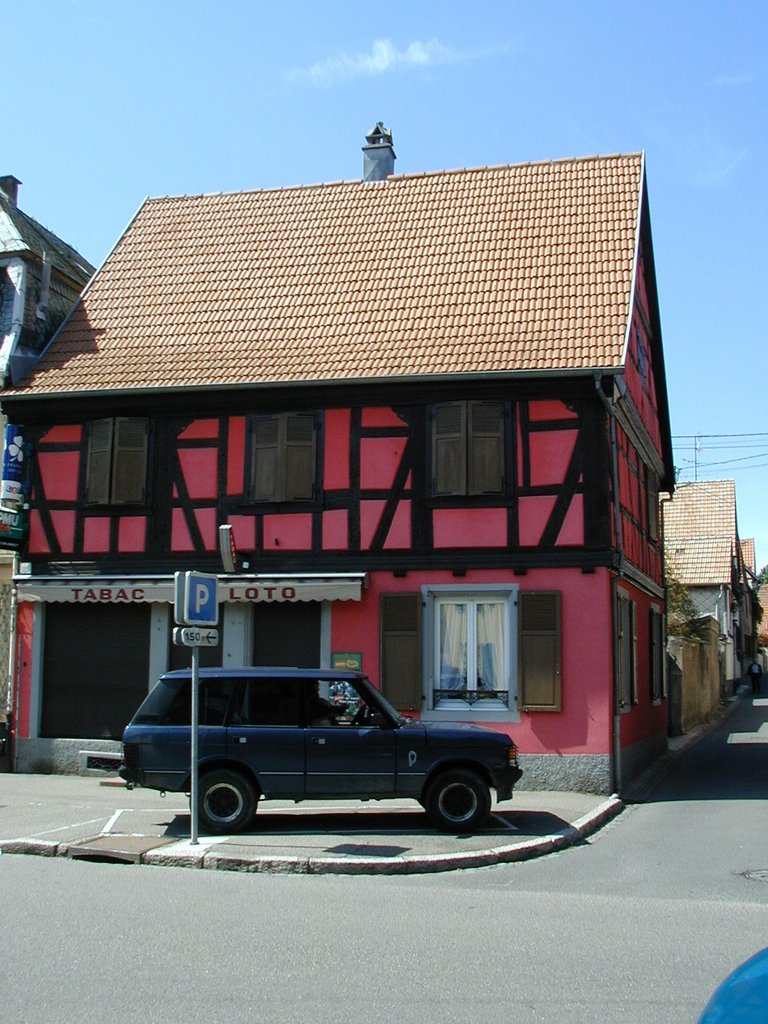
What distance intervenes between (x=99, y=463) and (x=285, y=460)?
300 cm

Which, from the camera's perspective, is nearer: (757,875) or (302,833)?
(757,875)

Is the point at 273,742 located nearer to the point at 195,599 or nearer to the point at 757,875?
the point at 195,599

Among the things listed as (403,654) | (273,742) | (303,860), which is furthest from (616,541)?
(303,860)

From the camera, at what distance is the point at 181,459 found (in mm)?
17516

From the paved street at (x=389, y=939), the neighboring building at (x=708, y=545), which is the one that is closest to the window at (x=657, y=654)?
the paved street at (x=389, y=939)

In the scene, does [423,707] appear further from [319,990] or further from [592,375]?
[319,990]

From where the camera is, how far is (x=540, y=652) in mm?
15727

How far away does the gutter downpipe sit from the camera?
51.1 feet

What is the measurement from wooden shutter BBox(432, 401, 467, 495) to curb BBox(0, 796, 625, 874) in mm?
6312

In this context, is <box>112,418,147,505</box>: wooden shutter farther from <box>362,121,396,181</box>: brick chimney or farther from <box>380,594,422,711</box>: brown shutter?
<box>362,121,396,181</box>: brick chimney

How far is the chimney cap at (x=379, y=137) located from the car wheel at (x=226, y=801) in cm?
1438

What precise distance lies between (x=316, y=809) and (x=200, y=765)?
2390 mm

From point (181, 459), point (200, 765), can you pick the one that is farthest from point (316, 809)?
point (181, 459)

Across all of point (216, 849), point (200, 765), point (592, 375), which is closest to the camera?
point (216, 849)
